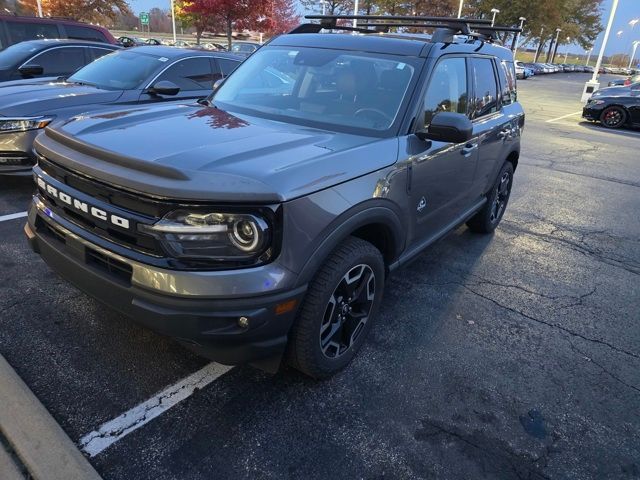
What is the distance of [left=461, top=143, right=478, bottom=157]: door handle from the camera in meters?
3.63

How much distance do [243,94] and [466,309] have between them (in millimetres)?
2345

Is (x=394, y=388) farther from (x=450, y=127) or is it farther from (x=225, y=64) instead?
(x=225, y=64)

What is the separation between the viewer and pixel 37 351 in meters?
2.76

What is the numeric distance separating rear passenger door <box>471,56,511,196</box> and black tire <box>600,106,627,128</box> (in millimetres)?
13003

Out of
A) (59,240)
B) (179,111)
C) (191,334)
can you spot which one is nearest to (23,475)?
(191,334)

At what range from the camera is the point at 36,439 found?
7.05 ft

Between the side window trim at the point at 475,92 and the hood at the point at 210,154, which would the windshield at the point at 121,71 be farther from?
the side window trim at the point at 475,92

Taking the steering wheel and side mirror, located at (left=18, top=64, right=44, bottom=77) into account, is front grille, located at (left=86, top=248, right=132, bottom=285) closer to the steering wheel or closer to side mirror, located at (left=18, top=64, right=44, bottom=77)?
the steering wheel

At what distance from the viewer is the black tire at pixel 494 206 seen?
4.95m

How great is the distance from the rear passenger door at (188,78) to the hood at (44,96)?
55 centimetres

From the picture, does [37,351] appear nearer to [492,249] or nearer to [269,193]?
[269,193]

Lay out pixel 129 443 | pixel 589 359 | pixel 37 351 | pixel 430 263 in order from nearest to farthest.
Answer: pixel 129 443 < pixel 37 351 < pixel 589 359 < pixel 430 263

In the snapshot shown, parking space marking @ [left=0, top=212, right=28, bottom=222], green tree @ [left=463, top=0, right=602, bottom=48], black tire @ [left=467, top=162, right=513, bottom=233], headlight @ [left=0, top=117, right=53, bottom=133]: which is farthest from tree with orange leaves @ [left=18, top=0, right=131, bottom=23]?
green tree @ [left=463, top=0, right=602, bottom=48]

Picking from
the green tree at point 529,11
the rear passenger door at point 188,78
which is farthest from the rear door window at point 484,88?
the green tree at point 529,11
